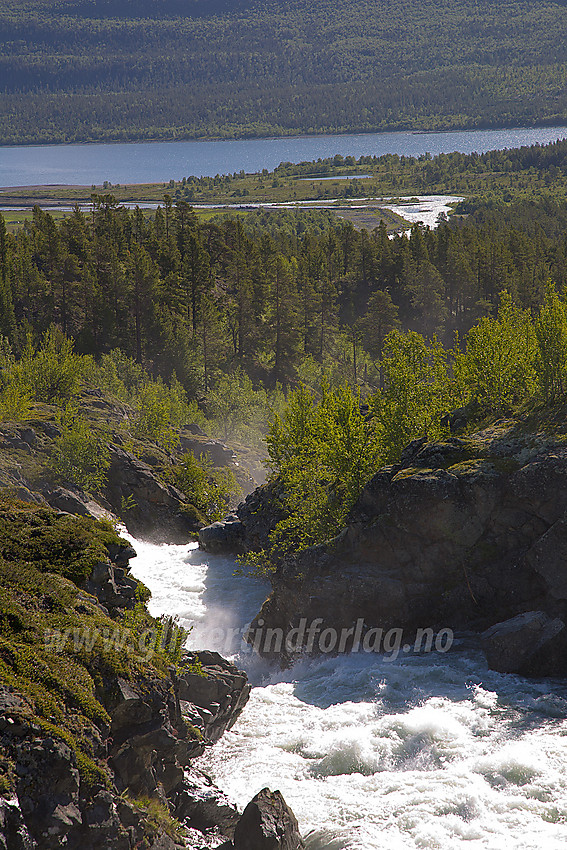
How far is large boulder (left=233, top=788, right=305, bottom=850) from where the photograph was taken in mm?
26250

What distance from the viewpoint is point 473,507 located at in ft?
143

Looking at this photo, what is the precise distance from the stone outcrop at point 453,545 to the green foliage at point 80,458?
2590cm

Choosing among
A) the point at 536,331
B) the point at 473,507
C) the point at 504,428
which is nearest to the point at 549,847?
the point at 473,507

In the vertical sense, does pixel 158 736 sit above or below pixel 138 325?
below

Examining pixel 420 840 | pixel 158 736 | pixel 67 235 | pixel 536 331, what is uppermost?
pixel 67 235

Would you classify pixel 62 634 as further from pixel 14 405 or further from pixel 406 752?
pixel 14 405

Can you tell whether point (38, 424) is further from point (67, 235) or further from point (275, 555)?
point (67, 235)

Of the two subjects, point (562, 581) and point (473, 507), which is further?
point (473, 507)

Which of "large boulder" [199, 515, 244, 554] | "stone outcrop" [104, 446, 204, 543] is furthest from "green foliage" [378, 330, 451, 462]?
"stone outcrop" [104, 446, 204, 543]

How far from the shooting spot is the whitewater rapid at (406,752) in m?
28.5

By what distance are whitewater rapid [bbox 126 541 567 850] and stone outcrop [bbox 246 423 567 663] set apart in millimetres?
2697

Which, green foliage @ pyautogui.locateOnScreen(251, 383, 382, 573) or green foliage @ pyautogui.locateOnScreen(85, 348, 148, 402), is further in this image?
green foliage @ pyautogui.locateOnScreen(85, 348, 148, 402)

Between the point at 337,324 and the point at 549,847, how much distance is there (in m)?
109

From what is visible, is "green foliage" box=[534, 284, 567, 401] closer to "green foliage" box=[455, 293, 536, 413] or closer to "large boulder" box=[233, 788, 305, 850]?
"green foliage" box=[455, 293, 536, 413]
